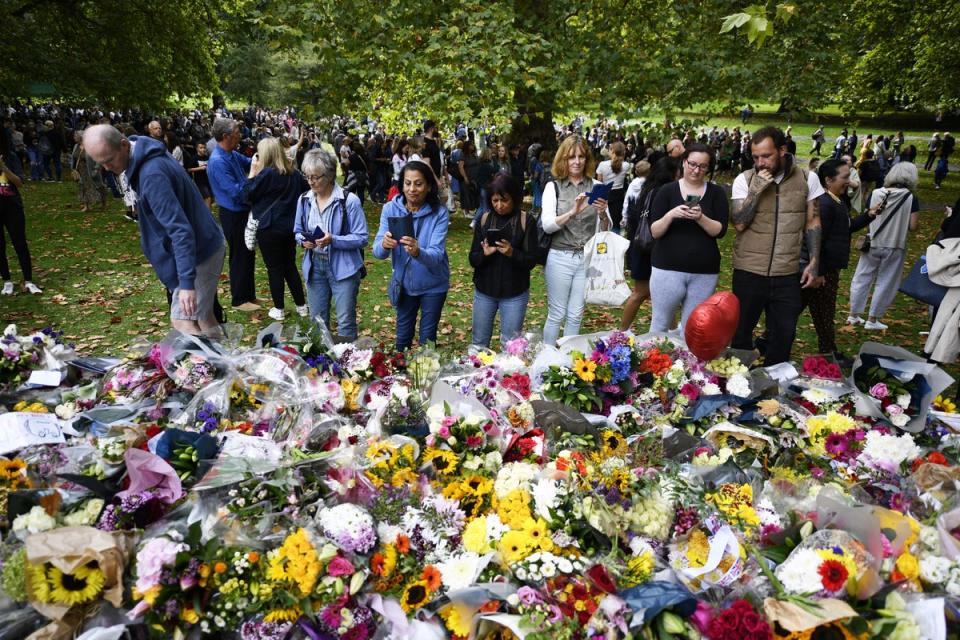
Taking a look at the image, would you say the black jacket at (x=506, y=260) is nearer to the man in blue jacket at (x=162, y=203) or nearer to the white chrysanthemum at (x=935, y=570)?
the man in blue jacket at (x=162, y=203)

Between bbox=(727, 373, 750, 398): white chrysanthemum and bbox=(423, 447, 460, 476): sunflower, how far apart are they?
150cm

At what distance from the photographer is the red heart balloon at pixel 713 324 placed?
3.08m

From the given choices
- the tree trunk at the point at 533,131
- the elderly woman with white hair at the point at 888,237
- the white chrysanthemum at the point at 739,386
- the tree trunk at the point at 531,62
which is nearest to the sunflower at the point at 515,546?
the white chrysanthemum at the point at 739,386

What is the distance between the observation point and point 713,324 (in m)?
3.07

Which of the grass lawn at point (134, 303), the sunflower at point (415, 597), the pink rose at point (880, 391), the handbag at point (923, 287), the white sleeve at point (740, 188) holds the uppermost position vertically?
the white sleeve at point (740, 188)

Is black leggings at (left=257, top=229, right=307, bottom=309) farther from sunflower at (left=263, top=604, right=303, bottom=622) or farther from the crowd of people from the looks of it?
sunflower at (left=263, top=604, right=303, bottom=622)

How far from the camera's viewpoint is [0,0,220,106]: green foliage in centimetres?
1383

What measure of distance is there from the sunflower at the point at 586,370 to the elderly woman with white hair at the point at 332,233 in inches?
85.2

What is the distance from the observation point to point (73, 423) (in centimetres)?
277

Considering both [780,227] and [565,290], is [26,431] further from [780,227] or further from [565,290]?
[780,227]

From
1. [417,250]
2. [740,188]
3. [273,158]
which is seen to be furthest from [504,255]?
[273,158]

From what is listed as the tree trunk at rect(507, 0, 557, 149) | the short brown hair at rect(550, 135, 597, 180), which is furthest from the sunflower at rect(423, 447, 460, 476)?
the tree trunk at rect(507, 0, 557, 149)

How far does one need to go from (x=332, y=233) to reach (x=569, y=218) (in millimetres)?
1803

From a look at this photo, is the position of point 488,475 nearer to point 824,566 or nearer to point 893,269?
point 824,566
